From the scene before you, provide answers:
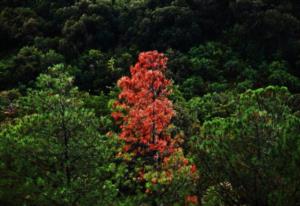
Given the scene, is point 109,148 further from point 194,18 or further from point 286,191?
point 194,18

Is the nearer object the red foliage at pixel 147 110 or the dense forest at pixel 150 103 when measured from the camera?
the dense forest at pixel 150 103

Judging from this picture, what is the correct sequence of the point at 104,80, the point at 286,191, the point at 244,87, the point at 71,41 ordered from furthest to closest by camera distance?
the point at 71,41, the point at 104,80, the point at 244,87, the point at 286,191

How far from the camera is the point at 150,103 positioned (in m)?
28.4

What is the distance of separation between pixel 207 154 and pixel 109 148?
413 centimetres

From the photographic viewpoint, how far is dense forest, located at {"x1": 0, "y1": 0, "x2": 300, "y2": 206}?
20188 mm

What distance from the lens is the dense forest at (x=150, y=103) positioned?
20.2 metres

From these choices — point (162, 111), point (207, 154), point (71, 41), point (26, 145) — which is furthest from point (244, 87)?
point (26, 145)

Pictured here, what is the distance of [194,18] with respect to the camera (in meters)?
67.1

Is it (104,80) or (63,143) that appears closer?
(63,143)

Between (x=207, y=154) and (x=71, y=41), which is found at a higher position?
(x=207, y=154)

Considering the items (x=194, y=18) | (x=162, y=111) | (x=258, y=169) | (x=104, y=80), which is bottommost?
(x=104, y=80)

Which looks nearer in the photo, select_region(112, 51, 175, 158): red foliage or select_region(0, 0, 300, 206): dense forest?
select_region(0, 0, 300, 206): dense forest

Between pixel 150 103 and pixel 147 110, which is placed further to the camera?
pixel 150 103

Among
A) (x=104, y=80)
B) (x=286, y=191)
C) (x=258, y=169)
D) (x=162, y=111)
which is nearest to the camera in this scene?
(x=286, y=191)
